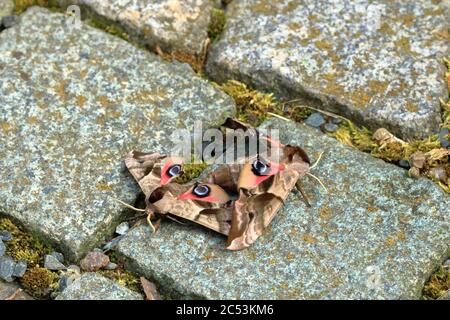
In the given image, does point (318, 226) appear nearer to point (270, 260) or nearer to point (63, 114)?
point (270, 260)

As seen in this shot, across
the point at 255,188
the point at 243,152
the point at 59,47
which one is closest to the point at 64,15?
the point at 59,47

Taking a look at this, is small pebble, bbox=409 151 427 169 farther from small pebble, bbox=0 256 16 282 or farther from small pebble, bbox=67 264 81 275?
small pebble, bbox=0 256 16 282

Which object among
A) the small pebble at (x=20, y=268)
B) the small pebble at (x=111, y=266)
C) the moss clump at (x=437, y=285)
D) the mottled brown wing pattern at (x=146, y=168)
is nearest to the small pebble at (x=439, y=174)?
the moss clump at (x=437, y=285)

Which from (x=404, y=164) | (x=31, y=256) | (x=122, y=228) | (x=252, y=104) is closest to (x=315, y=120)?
(x=252, y=104)

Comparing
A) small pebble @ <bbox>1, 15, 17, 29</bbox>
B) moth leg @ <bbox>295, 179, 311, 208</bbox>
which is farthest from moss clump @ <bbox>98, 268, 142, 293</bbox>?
small pebble @ <bbox>1, 15, 17, 29</bbox>

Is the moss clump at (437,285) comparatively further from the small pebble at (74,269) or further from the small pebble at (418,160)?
the small pebble at (74,269)

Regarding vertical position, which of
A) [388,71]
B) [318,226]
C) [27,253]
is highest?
[388,71]

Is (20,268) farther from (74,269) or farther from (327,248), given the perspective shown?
(327,248)
